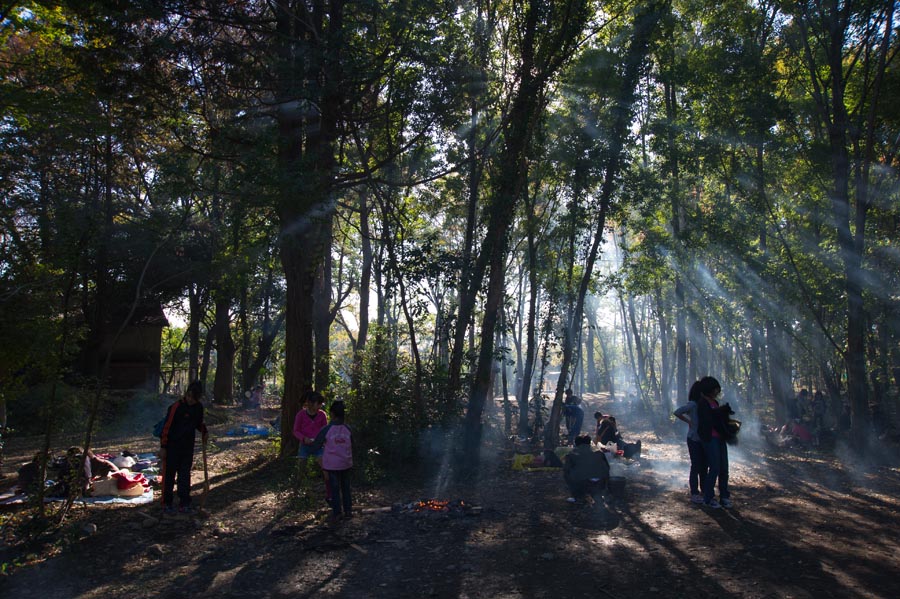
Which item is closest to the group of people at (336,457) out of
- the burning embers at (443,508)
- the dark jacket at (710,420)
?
the burning embers at (443,508)

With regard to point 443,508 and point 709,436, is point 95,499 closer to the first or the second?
point 443,508

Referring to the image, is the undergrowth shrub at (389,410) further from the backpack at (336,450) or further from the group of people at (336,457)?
the backpack at (336,450)

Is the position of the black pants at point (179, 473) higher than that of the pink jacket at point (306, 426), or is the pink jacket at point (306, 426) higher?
the pink jacket at point (306, 426)

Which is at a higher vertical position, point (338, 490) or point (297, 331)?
point (297, 331)

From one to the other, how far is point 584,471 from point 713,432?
6.21 ft

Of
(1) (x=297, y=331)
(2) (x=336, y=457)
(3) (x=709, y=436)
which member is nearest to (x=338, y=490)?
(2) (x=336, y=457)

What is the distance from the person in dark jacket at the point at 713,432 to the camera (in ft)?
26.9

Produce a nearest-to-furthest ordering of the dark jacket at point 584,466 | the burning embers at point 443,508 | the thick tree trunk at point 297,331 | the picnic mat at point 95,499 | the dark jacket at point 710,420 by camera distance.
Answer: the picnic mat at point 95,499
the dark jacket at point 710,420
the burning embers at point 443,508
the dark jacket at point 584,466
the thick tree trunk at point 297,331

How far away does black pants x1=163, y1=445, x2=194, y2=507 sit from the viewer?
26.2 feet

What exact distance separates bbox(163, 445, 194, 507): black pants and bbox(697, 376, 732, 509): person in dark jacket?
648cm

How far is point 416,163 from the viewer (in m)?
14.2

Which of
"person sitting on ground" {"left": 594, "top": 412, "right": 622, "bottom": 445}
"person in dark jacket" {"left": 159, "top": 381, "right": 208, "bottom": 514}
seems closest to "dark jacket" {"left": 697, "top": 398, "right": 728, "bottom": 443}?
"person in dark jacket" {"left": 159, "top": 381, "right": 208, "bottom": 514}

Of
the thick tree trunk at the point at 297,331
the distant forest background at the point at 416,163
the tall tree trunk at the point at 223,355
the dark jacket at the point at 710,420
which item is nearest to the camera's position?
the dark jacket at the point at 710,420

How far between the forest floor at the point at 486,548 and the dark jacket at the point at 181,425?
92cm
